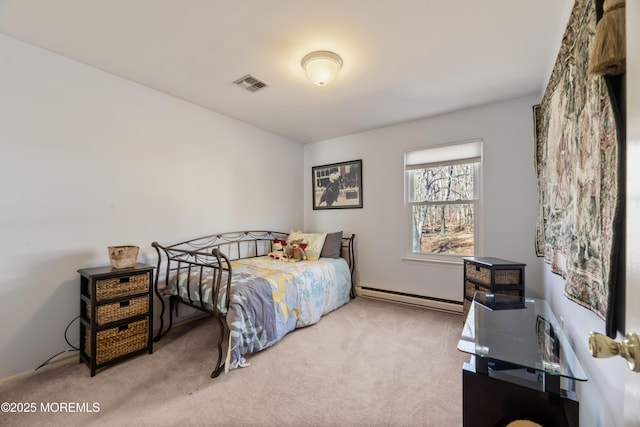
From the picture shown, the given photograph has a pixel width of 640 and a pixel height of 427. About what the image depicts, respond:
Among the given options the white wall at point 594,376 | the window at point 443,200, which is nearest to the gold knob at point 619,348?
the white wall at point 594,376

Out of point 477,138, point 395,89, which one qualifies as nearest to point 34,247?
point 395,89

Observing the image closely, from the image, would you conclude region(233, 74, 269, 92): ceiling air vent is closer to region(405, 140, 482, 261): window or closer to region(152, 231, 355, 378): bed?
region(152, 231, 355, 378): bed

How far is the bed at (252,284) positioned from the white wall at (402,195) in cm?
42

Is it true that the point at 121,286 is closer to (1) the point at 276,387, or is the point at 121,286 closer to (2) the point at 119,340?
(2) the point at 119,340

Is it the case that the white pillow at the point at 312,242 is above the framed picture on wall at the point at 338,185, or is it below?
below

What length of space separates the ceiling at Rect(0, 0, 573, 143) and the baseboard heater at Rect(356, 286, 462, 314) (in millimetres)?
2294

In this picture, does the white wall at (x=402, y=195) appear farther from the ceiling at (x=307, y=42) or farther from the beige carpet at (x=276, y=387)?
the beige carpet at (x=276, y=387)

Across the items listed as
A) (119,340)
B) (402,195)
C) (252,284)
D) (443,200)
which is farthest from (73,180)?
(443,200)

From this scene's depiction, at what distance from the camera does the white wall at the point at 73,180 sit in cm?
188

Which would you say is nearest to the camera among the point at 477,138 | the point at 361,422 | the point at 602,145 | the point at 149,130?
the point at 602,145

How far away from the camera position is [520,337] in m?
1.38

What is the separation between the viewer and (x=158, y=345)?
2.33m

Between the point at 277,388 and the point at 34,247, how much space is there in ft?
6.73

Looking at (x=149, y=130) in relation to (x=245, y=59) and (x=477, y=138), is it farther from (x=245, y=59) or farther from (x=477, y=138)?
(x=477, y=138)
